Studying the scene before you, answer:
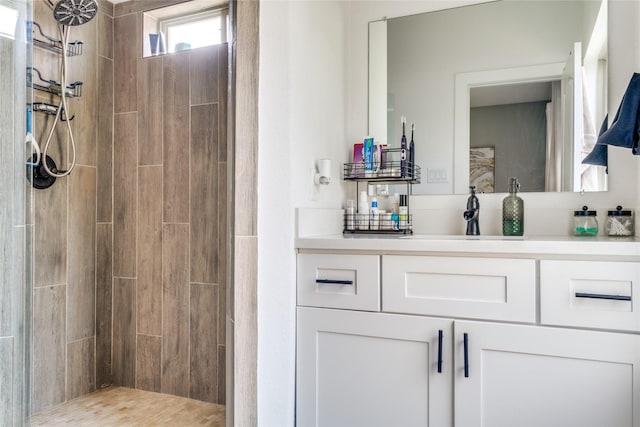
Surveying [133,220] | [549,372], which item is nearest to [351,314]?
[549,372]

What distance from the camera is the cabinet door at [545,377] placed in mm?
1211

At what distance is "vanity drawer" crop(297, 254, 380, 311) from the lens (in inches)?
59.2

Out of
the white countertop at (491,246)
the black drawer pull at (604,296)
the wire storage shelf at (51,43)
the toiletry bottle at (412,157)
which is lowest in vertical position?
the black drawer pull at (604,296)

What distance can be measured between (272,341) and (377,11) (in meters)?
1.68

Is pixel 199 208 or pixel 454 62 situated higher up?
pixel 454 62

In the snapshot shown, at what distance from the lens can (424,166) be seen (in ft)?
6.57

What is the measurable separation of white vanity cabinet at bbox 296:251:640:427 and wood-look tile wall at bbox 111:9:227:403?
82 centimetres

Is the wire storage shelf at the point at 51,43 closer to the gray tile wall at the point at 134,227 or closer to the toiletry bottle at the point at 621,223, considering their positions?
the gray tile wall at the point at 134,227

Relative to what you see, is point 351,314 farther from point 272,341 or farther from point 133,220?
point 133,220

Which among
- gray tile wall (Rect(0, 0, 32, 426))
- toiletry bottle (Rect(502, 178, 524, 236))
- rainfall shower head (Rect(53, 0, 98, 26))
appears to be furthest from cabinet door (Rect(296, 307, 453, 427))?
rainfall shower head (Rect(53, 0, 98, 26))

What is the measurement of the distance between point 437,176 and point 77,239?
1.92m

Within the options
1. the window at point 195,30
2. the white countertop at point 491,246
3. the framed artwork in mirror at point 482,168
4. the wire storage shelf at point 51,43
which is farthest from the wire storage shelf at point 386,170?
the wire storage shelf at point 51,43

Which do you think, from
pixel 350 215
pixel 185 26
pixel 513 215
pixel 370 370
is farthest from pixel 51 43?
pixel 513 215

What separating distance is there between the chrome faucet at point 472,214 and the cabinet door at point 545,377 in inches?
24.5
